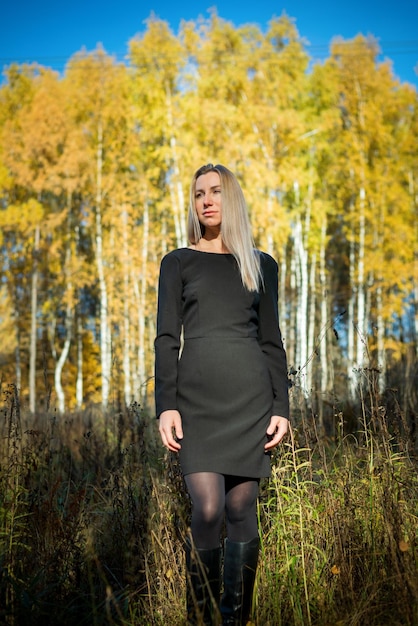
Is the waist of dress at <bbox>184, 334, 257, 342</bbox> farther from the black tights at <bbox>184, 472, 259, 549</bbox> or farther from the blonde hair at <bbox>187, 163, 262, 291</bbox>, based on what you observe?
the black tights at <bbox>184, 472, 259, 549</bbox>

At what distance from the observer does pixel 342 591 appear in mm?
2463

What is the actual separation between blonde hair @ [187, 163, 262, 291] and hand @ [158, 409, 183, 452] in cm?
61

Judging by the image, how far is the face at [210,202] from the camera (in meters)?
2.62

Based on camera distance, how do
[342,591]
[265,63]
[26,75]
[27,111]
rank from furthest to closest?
[26,75]
[27,111]
[265,63]
[342,591]

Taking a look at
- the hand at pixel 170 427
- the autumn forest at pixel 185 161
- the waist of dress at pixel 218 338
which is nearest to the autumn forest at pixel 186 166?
the autumn forest at pixel 185 161

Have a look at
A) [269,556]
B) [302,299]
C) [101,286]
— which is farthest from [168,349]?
[101,286]

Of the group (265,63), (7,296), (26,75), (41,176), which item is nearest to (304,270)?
(265,63)

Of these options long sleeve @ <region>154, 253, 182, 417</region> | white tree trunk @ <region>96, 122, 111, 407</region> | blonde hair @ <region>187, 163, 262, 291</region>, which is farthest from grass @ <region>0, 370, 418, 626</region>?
white tree trunk @ <region>96, 122, 111, 407</region>

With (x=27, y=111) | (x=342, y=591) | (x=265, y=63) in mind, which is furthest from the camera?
(x=27, y=111)

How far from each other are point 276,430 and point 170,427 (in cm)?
45

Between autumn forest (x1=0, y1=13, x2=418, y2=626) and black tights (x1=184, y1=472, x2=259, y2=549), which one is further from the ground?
autumn forest (x1=0, y1=13, x2=418, y2=626)

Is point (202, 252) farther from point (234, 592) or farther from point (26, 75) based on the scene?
point (26, 75)

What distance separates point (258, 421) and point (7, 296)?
15897 mm

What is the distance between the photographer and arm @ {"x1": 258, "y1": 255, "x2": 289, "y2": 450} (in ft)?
8.09
